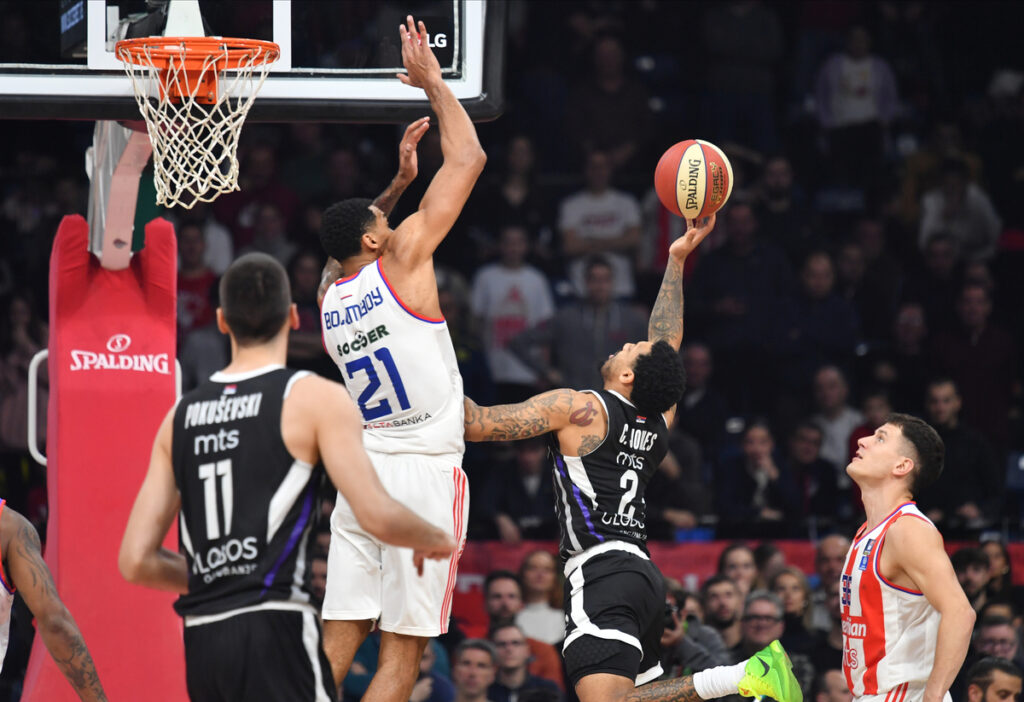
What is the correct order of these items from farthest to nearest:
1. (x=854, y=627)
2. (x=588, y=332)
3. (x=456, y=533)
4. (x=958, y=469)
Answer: (x=588, y=332) < (x=958, y=469) < (x=456, y=533) < (x=854, y=627)

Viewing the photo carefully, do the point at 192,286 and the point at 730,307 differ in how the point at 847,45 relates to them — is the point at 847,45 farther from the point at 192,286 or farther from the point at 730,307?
the point at 192,286

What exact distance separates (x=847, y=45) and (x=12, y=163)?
306 inches

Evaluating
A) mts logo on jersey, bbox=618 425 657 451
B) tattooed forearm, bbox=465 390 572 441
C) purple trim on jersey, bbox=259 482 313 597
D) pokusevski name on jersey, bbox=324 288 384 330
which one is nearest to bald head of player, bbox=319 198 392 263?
pokusevski name on jersey, bbox=324 288 384 330

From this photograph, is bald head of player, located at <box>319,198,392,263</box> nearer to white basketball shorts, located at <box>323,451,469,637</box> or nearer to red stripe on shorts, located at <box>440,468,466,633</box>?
white basketball shorts, located at <box>323,451,469,637</box>

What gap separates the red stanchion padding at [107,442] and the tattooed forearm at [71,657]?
5.65 feet

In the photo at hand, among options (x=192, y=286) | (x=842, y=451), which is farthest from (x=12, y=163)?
(x=842, y=451)

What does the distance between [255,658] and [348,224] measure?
8.10 feet

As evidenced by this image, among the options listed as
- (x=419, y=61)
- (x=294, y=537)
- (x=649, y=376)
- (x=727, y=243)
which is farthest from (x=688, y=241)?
(x=727, y=243)

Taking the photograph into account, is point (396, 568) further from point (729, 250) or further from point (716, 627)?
point (729, 250)

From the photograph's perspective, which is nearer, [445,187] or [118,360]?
[445,187]

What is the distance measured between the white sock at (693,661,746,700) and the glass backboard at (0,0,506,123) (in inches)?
115

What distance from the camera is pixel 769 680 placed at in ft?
22.2

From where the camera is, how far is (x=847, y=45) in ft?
46.6

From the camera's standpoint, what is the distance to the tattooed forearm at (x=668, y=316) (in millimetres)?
7430
